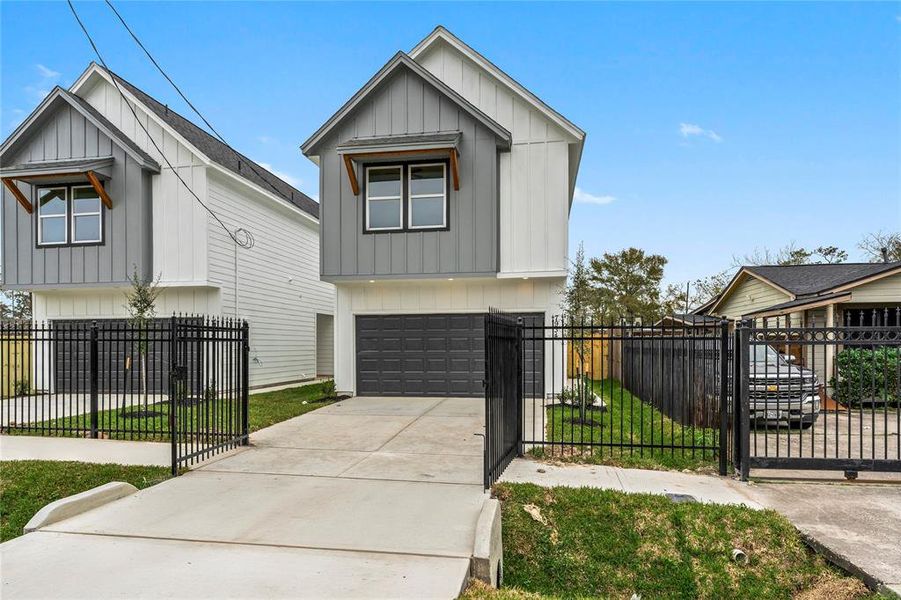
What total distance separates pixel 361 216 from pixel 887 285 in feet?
45.8

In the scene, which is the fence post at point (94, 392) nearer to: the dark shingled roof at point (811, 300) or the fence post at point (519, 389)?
the fence post at point (519, 389)

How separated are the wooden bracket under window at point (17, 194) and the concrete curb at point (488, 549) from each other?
15997 mm

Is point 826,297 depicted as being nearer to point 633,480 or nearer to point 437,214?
point 437,214

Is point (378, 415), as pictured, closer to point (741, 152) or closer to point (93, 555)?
point (93, 555)

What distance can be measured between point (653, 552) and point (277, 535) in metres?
3.33

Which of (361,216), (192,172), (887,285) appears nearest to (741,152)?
(887,285)

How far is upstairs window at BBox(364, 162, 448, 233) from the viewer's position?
43.5 feet

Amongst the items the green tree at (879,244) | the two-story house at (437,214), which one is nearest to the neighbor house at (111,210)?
the two-story house at (437,214)

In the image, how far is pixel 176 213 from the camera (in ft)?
46.2

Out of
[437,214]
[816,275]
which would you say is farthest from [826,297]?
[437,214]

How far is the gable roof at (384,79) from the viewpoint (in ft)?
42.3

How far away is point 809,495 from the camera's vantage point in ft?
19.0

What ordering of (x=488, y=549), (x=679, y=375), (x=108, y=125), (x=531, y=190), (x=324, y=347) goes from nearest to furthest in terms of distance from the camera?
1. (x=488, y=549)
2. (x=679, y=375)
3. (x=531, y=190)
4. (x=108, y=125)
5. (x=324, y=347)

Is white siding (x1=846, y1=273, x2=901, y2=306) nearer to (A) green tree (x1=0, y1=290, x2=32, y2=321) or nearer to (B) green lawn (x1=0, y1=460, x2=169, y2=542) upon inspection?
(B) green lawn (x1=0, y1=460, x2=169, y2=542)
